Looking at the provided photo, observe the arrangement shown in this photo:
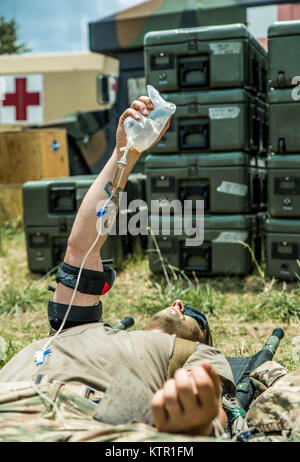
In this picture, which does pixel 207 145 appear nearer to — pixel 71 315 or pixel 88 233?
pixel 88 233

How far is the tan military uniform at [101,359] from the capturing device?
1.94 m

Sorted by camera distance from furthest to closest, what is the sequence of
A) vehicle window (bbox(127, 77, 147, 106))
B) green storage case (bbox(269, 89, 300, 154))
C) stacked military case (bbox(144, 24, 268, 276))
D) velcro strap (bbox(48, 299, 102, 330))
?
vehicle window (bbox(127, 77, 147, 106))
stacked military case (bbox(144, 24, 268, 276))
green storage case (bbox(269, 89, 300, 154))
velcro strap (bbox(48, 299, 102, 330))

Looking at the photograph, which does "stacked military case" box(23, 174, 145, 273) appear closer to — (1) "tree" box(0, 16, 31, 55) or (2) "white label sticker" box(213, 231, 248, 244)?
(2) "white label sticker" box(213, 231, 248, 244)

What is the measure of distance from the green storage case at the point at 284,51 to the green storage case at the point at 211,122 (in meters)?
0.35

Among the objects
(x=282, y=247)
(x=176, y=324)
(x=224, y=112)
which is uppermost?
(x=224, y=112)

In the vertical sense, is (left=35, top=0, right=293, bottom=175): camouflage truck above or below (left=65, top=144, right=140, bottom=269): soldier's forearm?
above

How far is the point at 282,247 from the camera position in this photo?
4.49 m

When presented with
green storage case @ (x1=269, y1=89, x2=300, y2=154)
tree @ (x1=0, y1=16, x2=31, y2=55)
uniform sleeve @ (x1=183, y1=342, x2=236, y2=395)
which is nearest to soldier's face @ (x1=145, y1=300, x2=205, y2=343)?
uniform sleeve @ (x1=183, y1=342, x2=236, y2=395)

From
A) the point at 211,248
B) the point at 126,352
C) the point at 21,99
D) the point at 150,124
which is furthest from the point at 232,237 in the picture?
the point at 21,99

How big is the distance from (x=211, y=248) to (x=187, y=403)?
3288 mm

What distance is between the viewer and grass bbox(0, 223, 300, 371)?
3602mm

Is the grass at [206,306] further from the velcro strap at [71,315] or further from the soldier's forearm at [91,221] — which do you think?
the soldier's forearm at [91,221]

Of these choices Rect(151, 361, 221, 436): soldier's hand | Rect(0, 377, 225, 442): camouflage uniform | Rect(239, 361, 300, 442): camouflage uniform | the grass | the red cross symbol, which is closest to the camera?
Rect(151, 361, 221, 436): soldier's hand

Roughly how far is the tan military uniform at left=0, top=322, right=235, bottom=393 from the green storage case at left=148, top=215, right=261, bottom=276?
2489 millimetres
